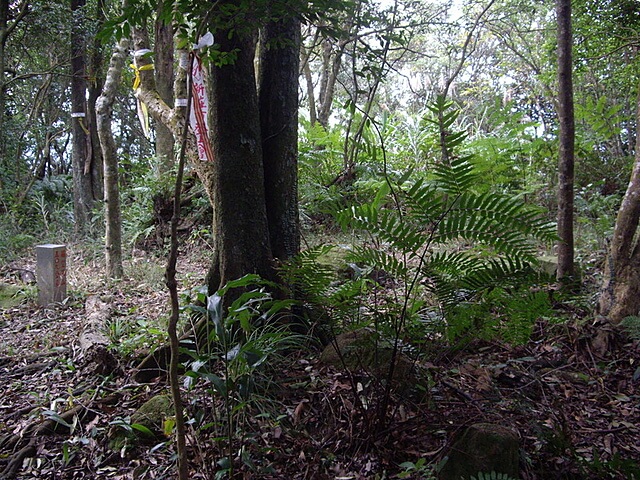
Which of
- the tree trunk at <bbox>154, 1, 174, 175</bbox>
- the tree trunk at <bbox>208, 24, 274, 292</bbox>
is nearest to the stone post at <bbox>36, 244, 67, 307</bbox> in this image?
the tree trunk at <bbox>208, 24, 274, 292</bbox>

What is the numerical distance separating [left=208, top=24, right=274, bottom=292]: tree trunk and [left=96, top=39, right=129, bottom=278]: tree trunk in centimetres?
275

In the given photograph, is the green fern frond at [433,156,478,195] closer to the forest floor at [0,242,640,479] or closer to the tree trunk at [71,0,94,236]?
the forest floor at [0,242,640,479]

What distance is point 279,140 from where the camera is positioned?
11.0 feet

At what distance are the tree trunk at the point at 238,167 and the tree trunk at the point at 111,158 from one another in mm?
2752

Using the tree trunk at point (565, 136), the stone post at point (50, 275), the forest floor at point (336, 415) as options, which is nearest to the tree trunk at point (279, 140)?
the forest floor at point (336, 415)

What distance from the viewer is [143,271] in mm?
5797

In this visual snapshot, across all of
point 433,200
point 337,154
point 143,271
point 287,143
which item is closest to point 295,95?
point 287,143

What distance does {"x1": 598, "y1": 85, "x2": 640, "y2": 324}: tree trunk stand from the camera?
3.43 metres

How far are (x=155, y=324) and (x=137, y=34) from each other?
3659 mm

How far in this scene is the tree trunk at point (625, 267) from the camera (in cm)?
343

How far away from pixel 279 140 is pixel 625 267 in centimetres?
257

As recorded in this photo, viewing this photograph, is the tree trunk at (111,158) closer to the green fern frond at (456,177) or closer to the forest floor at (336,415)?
the forest floor at (336,415)

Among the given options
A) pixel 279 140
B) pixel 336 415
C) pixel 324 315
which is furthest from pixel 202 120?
pixel 336 415

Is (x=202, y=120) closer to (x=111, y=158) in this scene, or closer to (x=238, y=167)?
(x=238, y=167)
